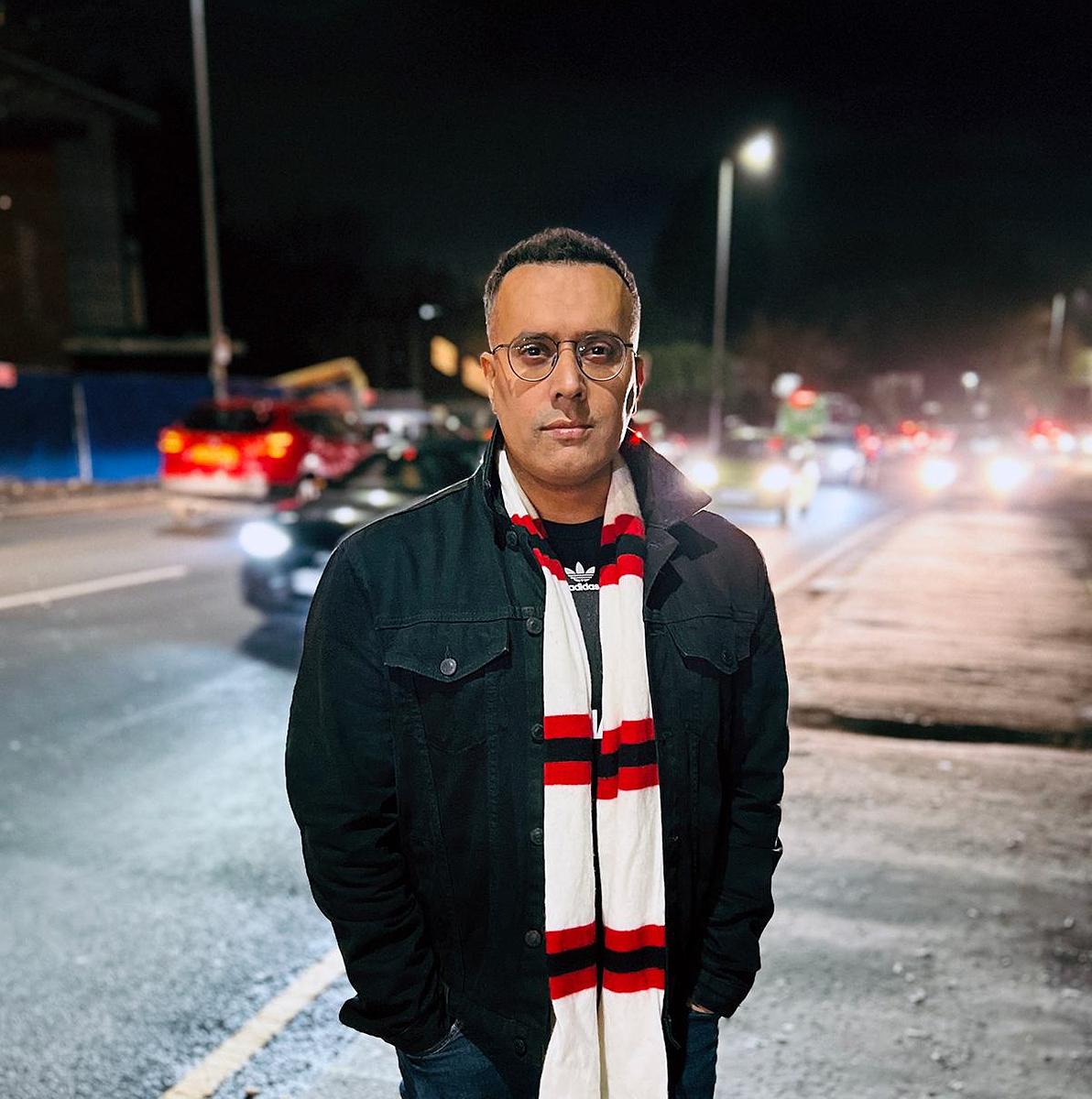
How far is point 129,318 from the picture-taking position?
1341 inches

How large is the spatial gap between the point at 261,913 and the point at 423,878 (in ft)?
7.56

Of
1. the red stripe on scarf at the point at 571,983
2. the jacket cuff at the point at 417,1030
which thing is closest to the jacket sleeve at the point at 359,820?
the jacket cuff at the point at 417,1030

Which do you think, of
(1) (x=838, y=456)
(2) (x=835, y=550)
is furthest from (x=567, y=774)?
(1) (x=838, y=456)

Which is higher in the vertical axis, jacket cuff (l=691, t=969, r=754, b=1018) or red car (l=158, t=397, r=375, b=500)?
jacket cuff (l=691, t=969, r=754, b=1018)

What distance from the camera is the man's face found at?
5.75ft

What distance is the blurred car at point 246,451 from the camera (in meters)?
13.4

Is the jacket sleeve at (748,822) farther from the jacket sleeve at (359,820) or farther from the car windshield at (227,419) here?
the car windshield at (227,419)

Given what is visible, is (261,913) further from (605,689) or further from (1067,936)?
(1067,936)

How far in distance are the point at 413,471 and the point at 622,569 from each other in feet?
23.8

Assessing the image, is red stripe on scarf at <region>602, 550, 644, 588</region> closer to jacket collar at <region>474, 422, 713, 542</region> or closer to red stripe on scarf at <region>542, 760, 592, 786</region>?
jacket collar at <region>474, 422, 713, 542</region>

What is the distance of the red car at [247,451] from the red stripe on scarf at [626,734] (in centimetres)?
1228

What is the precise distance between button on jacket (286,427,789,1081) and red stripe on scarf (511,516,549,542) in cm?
2

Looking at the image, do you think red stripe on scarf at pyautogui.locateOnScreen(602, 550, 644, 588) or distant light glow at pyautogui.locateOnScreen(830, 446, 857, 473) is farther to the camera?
distant light glow at pyautogui.locateOnScreen(830, 446, 857, 473)

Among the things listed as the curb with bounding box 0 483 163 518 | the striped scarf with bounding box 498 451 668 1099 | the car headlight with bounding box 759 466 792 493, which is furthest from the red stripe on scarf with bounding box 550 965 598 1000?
the curb with bounding box 0 483 163 518
